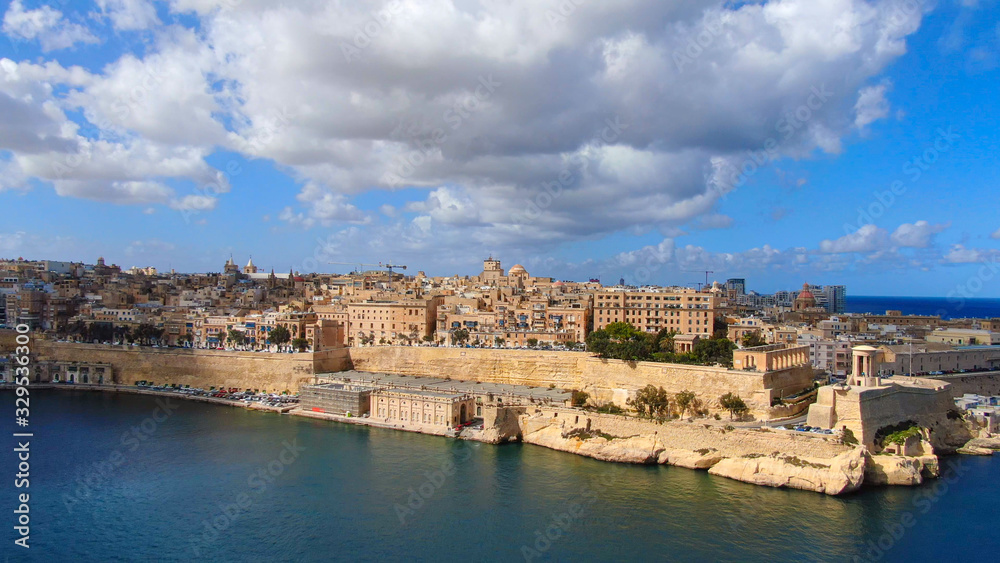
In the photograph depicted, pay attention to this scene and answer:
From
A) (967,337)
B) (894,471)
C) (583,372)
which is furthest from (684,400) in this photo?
(967,337)

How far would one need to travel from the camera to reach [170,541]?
1473 cm

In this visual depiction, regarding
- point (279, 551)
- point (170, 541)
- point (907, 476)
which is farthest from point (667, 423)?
point (170, 541)

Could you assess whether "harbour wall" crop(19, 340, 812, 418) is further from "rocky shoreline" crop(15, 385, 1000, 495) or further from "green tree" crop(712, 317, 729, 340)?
"green tree" crop(712, 317, 729, 340)

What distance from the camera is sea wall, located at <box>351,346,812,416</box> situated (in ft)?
78.1

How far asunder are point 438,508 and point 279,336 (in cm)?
2248

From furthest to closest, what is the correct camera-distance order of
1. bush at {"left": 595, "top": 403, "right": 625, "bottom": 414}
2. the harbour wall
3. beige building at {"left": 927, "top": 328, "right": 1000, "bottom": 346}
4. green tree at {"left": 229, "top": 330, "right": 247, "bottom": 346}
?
green tree at {"left": 229, "top": 330, "right": 247, "bottom": 346} → beige building at {"left": 927, "top": 328, "right": 1000, "bottom": 346} → the harbour wall → bush at {"left": 595, "top": 403, "right": 625, "bottom": 414}

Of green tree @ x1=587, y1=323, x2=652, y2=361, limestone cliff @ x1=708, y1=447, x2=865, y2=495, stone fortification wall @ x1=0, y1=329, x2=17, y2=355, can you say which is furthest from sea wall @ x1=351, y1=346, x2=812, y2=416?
stone fortification wall @ x1=0, y1=329, x2=17, y2=355

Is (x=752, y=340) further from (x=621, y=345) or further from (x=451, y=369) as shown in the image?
(x=451, y=369)

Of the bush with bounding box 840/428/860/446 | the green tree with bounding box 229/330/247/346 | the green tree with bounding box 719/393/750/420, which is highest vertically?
the green tree with bounding box 229/330/247/346

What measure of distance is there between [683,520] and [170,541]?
1162cm

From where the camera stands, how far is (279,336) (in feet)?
119

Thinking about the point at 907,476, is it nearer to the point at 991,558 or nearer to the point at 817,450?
the point at 817,450

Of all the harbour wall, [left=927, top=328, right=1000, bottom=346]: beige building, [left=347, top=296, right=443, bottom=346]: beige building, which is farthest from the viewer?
[left=347, top=296, right=443, bottom=346]: beige building

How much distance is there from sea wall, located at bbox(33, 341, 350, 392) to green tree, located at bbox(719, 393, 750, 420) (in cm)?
1884
